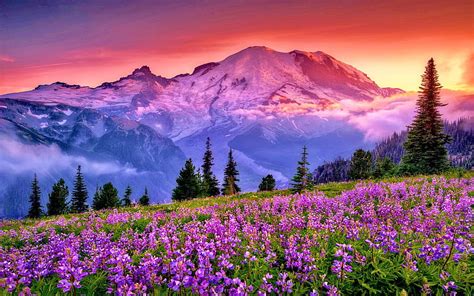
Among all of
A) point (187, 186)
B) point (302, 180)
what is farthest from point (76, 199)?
point (302, 180)

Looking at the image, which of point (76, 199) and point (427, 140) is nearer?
point (427, 140)

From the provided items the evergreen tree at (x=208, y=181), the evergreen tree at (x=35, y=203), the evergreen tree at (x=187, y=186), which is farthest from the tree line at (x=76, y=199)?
the evergreen tree at (x=208, y=181)

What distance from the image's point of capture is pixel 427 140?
4141 centimetres

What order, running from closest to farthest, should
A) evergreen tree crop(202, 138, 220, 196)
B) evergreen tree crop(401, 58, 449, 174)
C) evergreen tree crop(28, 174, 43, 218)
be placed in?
evergreen tree crop(401, 58, 449, 174)
evergreen tree crop(202, 138, 220, 196)
evergreen tree crop(28, 174, 43, 218)

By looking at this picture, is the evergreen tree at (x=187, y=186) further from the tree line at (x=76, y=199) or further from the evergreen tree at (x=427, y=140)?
the evergreen tree at (x=427, y=140)

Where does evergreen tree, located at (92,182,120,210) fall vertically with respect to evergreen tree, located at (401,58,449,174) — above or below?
below

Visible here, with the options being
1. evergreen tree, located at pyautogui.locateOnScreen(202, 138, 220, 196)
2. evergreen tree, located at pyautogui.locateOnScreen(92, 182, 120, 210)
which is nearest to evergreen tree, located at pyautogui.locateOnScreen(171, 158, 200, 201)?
evergreen tree, located at pyautogui.locateOnScreen(202, 138, 220, 196)

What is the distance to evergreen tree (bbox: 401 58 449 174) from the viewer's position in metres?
41.0

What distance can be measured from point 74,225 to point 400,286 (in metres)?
11.8

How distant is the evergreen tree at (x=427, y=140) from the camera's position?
4100 centimetres

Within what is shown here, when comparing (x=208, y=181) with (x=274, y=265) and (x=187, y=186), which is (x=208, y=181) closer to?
(x=187, y=186)

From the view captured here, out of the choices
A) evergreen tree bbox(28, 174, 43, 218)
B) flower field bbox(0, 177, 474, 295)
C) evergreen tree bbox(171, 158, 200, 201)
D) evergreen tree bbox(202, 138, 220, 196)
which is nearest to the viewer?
flower field bbox(0, 177, 474, 295)

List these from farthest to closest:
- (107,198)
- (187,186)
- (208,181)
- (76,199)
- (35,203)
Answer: (76,199) < (208,181) < (35,203) < (107,198) < (187,186)

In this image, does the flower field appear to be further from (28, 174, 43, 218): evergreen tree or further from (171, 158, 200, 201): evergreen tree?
(28, 174, 43, 218): evergreen tree
